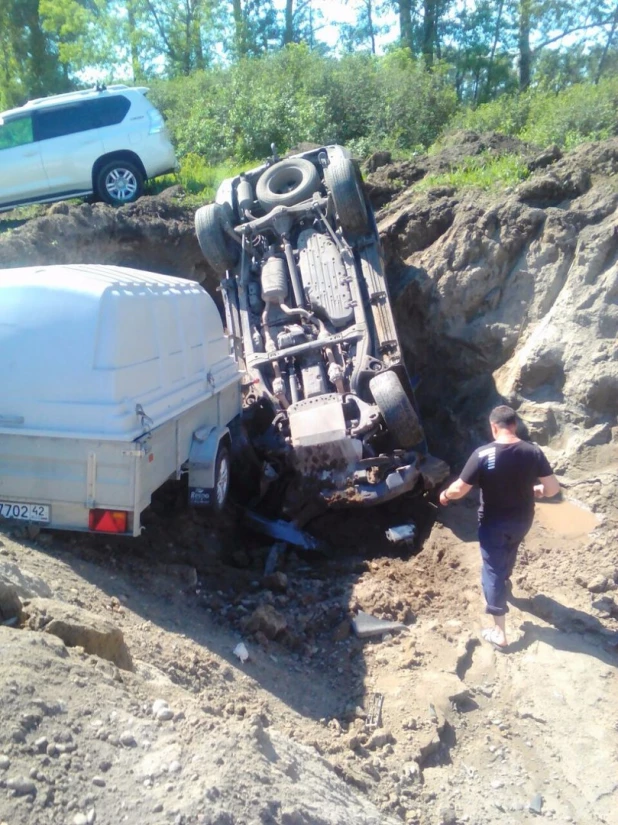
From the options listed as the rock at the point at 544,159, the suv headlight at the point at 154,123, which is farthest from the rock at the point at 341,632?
the suv headlight at the point at 154,123

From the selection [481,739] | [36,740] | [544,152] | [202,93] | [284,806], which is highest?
[202,93]

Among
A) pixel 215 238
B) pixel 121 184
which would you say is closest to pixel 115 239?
pixel 121 184

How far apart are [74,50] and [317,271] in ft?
71.4

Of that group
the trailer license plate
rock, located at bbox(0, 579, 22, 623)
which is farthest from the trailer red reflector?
rock, located at bbox(0, 579, 22, 623)

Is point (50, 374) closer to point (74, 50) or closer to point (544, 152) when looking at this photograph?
point (544, 152)

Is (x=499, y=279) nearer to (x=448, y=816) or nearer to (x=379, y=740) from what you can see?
(x=379, y=740)

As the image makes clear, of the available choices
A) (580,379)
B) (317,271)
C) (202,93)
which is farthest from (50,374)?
(202,93)

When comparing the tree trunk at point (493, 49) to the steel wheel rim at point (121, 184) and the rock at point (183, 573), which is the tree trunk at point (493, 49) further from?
the rock at point (183, 573)

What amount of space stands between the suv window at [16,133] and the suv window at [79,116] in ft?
0.50

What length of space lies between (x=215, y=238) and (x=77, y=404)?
4.89 metres

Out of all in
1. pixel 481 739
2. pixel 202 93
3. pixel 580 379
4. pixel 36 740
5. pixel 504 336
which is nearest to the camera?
pixel 36 740

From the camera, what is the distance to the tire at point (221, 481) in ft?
21.2

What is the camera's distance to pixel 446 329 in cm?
960

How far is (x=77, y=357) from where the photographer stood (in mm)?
5102
